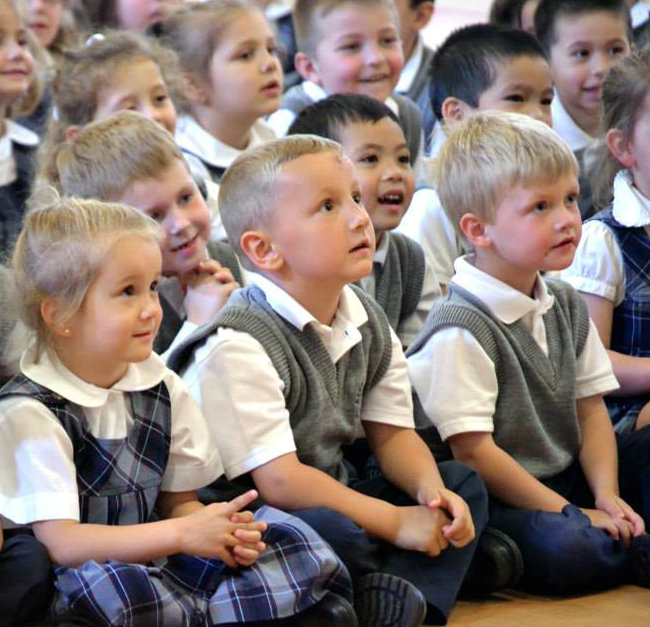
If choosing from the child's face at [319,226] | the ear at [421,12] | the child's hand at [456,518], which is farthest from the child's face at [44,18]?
the child's hand at [456,518]

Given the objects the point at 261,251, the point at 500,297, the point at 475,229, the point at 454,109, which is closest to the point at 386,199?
the point at 475,229

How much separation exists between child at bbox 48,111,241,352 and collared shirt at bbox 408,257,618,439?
401 mm

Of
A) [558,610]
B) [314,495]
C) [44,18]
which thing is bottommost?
[558,610]

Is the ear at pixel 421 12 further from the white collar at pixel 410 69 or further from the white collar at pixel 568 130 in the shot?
the white collar at pixel 568 130

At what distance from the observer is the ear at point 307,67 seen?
139 inches

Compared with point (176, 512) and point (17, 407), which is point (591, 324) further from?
point (17, 407)

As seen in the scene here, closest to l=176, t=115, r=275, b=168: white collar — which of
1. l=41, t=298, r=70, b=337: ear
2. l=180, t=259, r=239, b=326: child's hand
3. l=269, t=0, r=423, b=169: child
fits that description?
Result: l=269, t=0, r=423, b=169: child

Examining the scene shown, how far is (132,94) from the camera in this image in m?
2.93

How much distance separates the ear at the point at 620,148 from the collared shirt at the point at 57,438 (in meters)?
1.18

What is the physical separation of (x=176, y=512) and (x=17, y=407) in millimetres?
299

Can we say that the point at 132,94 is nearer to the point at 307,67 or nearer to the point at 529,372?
the point at 307,67

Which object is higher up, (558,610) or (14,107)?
(14,107)

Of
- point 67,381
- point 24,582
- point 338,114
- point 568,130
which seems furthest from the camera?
point 568,130

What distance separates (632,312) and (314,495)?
34.6 inches
